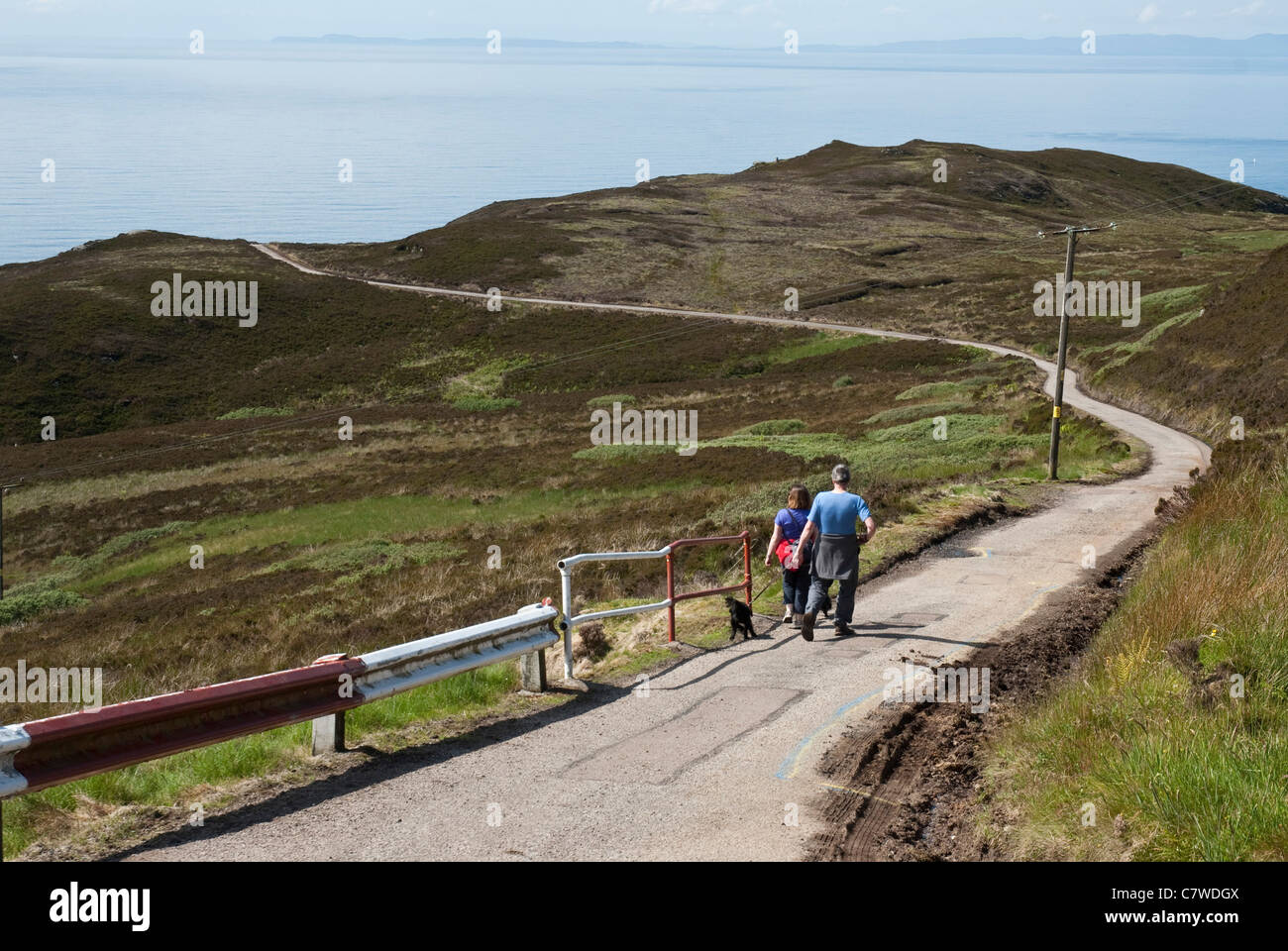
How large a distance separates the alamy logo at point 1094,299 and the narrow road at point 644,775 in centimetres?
6456

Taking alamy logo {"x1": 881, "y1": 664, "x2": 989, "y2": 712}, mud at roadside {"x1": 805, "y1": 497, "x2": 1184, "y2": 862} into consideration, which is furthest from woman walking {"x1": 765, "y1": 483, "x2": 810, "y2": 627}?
alamy logo {"x1": 881, "y1": 664, "x2": 989, "y2": 712}

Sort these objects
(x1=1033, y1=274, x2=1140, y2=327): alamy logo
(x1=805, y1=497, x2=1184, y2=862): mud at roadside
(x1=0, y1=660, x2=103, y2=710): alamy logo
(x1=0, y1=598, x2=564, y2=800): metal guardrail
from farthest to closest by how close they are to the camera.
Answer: (x1=1033, y1=274, x2=1140, y2=327): alamy logo < (x1=0, y1=660, x2=103, y2=710): alamy logo < (x1=805, y1=497, x2=1184, y2=862): mud at roadside < (x1=0, y1=598, x2=564, y2=800): metal guardrail

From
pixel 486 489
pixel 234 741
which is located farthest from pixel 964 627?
pixel 486 489

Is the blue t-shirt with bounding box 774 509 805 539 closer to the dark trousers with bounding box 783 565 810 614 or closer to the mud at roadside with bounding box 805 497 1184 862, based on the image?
the dark trousers with bounding box 783 565 810 614

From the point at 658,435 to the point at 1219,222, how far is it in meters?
124

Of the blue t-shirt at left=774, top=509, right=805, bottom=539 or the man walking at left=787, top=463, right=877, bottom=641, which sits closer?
the man walking at left=787, top=463, right=877, bottom=641

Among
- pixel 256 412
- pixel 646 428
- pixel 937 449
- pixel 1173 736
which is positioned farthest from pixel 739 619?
pixel 256 412

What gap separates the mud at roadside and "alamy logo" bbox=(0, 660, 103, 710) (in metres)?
10.6

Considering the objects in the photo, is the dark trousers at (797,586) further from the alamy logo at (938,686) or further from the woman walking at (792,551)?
the alamy logo at (938,686)

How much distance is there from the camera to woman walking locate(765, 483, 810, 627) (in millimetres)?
12453

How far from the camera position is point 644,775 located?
24.9 feet

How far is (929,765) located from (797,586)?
15.3 feet
